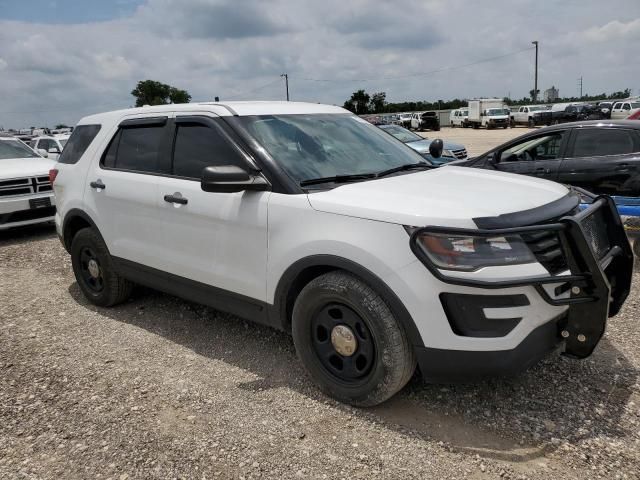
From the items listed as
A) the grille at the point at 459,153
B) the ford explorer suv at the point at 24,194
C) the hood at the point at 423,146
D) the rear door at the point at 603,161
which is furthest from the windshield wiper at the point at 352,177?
the grille at the point at 459,153

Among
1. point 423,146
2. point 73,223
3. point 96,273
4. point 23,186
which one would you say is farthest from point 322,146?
point 423,146

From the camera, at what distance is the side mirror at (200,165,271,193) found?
3.06 meters

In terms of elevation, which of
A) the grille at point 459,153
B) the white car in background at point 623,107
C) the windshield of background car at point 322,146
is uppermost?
the white car in background at point 623,107

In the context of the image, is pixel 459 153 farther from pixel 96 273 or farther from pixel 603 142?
pixel 96 273

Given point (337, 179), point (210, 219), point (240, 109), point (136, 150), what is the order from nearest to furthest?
point (337, 179) < point (210, 219) < point (240, 109) < point (136, 150)

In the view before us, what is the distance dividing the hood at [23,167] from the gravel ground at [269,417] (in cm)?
493

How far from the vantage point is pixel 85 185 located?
4.65 meters

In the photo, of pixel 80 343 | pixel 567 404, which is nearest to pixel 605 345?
pixel 567 404

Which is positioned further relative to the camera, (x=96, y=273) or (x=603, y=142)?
(x=603, y=142)

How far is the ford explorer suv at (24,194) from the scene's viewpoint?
8.05 meters

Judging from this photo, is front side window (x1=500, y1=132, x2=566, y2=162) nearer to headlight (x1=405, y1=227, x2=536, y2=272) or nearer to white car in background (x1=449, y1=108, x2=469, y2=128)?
headlight (x1=405, y1=227, x2=536, y2=272)

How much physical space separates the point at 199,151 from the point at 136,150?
848 mm

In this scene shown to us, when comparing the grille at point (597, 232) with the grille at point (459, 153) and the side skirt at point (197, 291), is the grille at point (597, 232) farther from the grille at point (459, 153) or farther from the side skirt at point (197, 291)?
the grille at point (459, 153)

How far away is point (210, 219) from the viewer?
3523 mm
